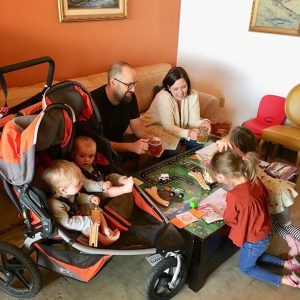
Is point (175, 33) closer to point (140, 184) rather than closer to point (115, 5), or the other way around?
point (115, 5)

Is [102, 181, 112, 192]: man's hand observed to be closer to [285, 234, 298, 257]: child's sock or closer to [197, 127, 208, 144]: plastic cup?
[197, 127, 208, 144]: plastic cup

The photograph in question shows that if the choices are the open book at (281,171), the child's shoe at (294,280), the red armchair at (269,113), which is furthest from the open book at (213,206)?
the red armchair at (269,113)

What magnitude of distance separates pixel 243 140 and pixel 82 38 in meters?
1.79

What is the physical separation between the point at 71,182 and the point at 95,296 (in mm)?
706

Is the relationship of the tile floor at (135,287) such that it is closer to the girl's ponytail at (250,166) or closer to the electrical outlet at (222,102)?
the girl's ponytail at (250,166)

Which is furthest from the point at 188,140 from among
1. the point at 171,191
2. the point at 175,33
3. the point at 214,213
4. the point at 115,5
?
the point at 175,33

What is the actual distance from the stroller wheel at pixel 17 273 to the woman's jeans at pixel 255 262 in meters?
1.12

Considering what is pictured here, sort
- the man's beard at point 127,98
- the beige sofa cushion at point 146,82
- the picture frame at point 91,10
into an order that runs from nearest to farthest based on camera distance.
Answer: the man's beard at point 127,98, the picture frame at point 91,10, the beige sofa cushion at point 146,82

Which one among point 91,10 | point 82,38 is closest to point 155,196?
point 82,38

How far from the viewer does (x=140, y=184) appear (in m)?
1.96

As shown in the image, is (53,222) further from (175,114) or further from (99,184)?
(175,114)

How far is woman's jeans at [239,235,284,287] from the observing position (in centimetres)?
176

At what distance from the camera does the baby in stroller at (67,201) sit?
58.5 inches

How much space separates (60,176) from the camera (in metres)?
1.48
